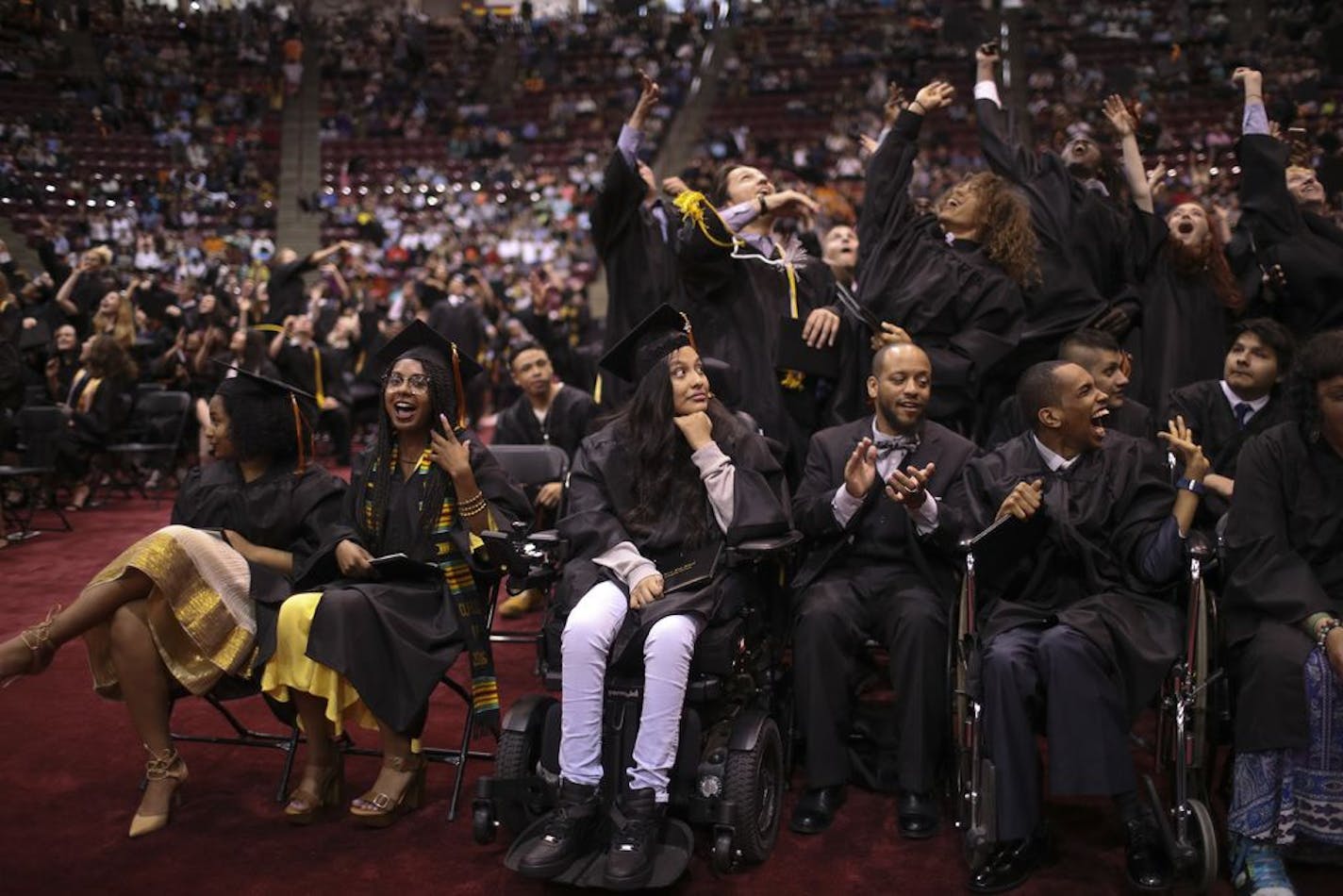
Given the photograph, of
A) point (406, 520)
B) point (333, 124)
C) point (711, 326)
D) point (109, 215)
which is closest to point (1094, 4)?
point (333, 124)

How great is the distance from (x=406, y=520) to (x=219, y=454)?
68cm

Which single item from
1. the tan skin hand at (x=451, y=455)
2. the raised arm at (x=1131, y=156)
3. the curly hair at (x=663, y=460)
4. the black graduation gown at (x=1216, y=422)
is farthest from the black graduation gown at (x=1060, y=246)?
the tan skin hand at (x=451, y=455)

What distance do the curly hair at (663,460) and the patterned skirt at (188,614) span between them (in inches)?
46.6

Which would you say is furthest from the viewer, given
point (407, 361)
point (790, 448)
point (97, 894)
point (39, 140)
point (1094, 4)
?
point (1094, 4)

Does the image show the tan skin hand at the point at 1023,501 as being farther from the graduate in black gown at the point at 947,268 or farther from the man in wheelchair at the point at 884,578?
the graduate in black gown at the point at 947,268

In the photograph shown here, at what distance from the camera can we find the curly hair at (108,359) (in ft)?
27.7

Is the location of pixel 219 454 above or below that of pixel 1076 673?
above

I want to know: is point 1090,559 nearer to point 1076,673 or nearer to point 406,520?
point 1076,673

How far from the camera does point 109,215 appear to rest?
10.5 metres

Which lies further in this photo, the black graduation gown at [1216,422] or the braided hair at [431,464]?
the black graduation gown at [1216,422]

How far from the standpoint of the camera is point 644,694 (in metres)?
3.00

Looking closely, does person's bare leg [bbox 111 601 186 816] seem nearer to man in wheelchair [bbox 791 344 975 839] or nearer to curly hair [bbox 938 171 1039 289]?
man in wheelchair [bbox 791 344 975 839]

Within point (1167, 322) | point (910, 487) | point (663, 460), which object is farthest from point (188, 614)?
point (1167, 322)

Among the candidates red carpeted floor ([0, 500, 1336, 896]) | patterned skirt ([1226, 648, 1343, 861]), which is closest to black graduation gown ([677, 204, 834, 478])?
red carpeted floor ([0, 500, 1336, 896])
